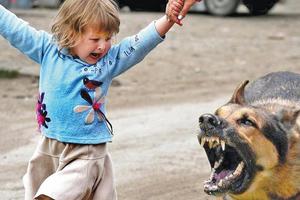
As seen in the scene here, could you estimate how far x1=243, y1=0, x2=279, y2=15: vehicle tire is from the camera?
1812 cm

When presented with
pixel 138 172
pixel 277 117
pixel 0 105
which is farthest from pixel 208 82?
pixel 277 117

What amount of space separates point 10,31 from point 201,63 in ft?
25.1

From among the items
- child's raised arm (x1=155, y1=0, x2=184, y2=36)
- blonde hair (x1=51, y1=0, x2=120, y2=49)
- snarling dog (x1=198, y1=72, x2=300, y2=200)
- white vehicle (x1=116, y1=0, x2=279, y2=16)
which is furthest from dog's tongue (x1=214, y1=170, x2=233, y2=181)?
white vehicle (x1=116, y1=0, x2=279, y2=16)

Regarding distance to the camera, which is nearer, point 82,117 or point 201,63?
point 82,117

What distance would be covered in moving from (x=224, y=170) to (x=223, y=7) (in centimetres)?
1316

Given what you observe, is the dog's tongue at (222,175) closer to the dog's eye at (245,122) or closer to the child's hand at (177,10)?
the dog's eye at (245,122)

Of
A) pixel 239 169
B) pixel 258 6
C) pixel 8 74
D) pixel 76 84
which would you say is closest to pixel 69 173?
pixel 76 84

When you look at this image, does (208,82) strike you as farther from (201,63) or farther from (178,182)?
(178,182)

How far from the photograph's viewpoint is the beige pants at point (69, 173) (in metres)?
4.63

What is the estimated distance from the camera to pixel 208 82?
11.0 m

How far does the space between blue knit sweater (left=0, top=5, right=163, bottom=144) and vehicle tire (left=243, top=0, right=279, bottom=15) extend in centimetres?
1344

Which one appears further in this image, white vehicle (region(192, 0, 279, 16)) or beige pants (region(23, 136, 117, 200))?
white vehicle (region(192, 0, 279, 16))

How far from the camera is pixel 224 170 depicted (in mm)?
4707

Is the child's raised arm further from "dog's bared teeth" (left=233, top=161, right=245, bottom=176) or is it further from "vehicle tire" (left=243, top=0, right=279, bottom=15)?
"vehicle tire" (left=243, top=0, right=279, bottom=15)
